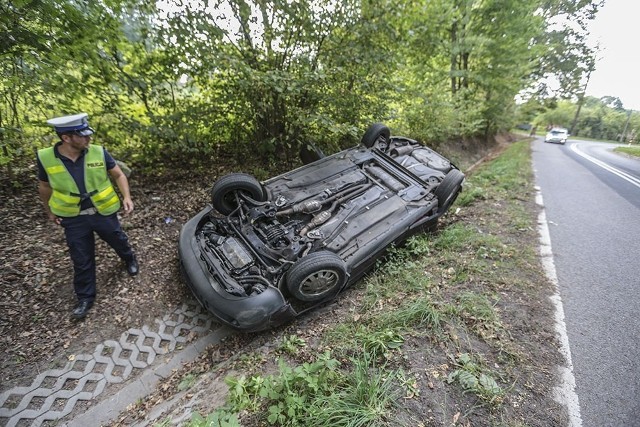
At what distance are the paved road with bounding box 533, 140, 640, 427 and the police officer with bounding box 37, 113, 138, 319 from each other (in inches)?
173

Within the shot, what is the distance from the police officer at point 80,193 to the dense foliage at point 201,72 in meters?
1.09

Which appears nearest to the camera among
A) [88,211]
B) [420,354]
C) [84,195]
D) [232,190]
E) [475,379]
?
[475,379]

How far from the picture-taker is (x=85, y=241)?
308 cm

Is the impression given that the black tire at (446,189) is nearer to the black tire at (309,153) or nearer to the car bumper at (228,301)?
the black tire at (309,153)

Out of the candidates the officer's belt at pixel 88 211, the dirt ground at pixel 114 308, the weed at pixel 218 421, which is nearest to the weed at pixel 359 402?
the dirt ground at pixel 114 308

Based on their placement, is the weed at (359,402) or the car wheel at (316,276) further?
the car wheel at (316,276)

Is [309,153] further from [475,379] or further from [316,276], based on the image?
[475,379]

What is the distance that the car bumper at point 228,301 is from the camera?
2744mm

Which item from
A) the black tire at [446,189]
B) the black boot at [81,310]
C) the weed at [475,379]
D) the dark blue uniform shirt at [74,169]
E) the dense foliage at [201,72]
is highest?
the dense foliage at [201,72]

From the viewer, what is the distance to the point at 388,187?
435 centimetres

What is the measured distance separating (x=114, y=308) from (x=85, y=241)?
2.66ft

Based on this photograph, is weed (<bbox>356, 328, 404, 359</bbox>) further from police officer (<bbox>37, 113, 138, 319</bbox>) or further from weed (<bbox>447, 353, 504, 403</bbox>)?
police officer (<bbox>37, 113, 138, 319</bbox>)

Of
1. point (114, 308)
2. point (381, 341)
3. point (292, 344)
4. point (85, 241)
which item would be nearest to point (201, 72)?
point (85, 241)

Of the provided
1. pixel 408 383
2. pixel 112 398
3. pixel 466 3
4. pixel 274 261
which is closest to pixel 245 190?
pixel 274 261
